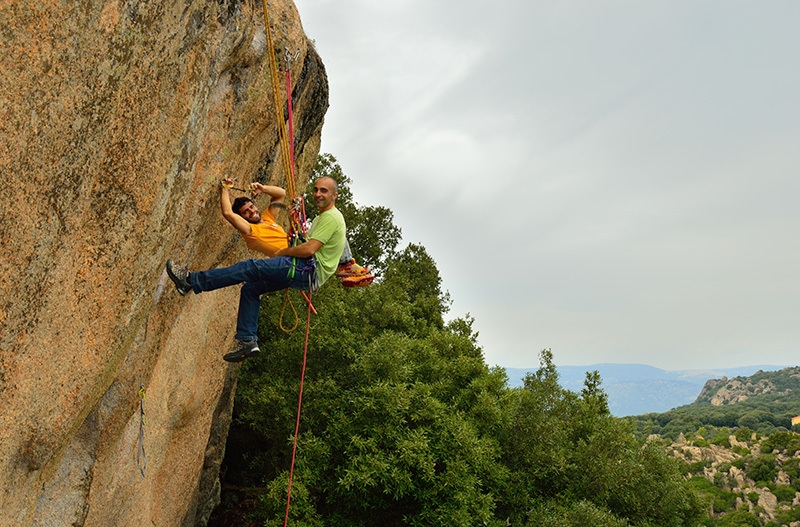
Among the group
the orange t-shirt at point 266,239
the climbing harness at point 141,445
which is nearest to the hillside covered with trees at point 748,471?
the climbing harness at point 141,445

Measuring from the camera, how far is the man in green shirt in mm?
7188

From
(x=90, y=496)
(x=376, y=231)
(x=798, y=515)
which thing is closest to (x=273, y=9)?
(x=90, y=496)

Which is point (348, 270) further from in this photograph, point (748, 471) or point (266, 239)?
point (748, 471)

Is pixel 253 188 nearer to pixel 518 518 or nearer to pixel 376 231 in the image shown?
pixel 518 518

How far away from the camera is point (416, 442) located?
15398 mm

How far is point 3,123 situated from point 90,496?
4.90 m

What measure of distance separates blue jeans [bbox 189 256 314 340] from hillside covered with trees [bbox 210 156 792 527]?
8157mm

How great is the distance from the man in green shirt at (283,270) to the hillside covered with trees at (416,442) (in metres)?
8.17

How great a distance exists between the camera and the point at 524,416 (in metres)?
20.1

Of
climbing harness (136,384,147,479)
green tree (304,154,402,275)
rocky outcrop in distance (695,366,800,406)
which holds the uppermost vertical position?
rocky outcrop in distance (695,366,800,406)

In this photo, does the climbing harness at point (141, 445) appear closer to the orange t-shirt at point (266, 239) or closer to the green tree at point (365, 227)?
the orange t-shirt at point (266, 239)

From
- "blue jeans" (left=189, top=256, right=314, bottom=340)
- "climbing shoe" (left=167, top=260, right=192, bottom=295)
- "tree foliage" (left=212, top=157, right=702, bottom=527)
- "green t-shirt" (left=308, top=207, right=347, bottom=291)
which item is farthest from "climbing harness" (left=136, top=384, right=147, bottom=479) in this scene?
"tree foliage" (left=212, top=157, right=702, bottom=527)

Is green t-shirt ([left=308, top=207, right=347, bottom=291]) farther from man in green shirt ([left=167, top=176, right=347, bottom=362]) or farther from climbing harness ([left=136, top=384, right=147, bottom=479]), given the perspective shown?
climbing harness ([left=136, top=384, right=147, bottom=479])

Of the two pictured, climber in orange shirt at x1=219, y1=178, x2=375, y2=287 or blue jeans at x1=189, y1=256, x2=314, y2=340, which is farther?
climber in orange shirt at x1=219, y1=178, x2=375, y2=287
